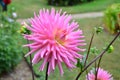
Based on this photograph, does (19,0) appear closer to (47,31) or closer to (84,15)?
(84,15)

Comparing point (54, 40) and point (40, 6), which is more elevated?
point (54, 40)

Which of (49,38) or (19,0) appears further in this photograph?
(19,0)

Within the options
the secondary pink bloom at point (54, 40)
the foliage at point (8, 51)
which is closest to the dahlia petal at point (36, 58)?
the secondary pink bloom at point (54, 40)

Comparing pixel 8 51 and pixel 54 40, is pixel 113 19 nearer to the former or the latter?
pixel 8 51

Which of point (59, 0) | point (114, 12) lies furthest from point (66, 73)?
point (59, 0)

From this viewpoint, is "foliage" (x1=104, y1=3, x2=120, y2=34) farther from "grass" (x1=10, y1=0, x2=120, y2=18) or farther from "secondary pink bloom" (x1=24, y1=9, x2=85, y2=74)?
"secondary pink bloom" (x1=24, y1=9, x2=85, y2=74)

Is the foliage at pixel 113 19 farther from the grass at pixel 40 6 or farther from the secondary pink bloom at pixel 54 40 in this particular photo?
the secondary pink bloom at pixel 54 40

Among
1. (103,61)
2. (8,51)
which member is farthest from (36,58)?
(103,61)
